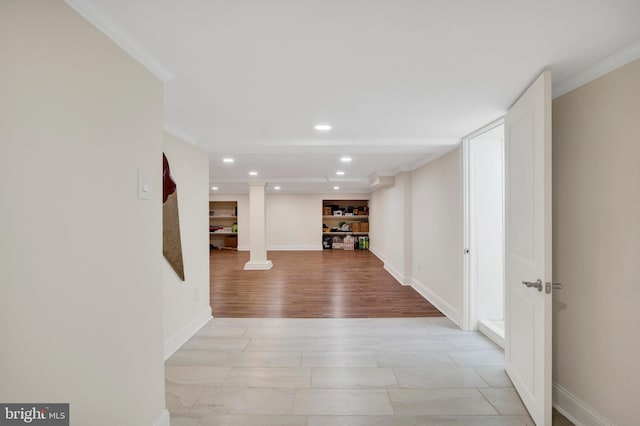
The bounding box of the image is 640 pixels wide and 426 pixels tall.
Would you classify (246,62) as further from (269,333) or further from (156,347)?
(269,333)

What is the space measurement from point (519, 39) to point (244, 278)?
5.64 meters

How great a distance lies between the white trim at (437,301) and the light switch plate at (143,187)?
3.35m

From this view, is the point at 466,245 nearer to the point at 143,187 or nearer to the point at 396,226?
the point at 396,226

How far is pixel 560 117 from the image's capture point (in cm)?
205

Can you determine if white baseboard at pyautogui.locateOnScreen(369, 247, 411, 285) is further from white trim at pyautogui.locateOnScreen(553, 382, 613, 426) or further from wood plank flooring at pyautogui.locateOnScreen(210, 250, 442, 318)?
white trim at pyautogui.locateOnScreen(553, 382, 613, 426)

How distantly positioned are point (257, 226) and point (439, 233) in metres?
4.23

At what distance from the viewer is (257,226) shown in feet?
23.2

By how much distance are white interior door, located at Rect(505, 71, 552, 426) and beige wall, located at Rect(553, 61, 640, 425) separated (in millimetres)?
238

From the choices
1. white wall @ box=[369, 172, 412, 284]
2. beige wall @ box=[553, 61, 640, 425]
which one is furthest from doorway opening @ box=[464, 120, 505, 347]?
white wall @ box=[369, 172, 412, 284]

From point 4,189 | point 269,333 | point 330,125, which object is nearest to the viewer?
point 4,189

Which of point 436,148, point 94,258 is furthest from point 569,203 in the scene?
point 94,258

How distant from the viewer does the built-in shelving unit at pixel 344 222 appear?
10773 millimetres

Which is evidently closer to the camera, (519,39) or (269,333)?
(519,39)

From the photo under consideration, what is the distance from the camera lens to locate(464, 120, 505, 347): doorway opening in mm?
3303
